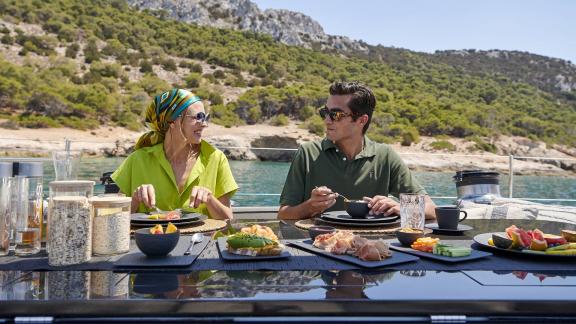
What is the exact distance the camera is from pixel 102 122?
24.2 meters

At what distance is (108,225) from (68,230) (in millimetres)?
101

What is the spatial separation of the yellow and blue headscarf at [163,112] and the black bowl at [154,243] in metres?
1.07

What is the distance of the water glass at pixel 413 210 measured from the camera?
1.39 meters

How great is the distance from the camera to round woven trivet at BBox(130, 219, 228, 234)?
1343 mm

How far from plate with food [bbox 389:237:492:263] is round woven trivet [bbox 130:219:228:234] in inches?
20.8

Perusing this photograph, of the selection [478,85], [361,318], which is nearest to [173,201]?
[361,318]

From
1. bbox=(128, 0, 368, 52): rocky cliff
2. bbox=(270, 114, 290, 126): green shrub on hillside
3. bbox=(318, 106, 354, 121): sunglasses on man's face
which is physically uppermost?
bbox=(128, 0, 368, 52): rocky cliff

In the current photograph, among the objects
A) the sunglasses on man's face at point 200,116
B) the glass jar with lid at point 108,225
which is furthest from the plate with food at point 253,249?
the sunglasses on man's face at point 200,116

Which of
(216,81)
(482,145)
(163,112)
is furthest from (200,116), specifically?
(216,81)

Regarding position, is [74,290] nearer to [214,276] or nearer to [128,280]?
[128,280]

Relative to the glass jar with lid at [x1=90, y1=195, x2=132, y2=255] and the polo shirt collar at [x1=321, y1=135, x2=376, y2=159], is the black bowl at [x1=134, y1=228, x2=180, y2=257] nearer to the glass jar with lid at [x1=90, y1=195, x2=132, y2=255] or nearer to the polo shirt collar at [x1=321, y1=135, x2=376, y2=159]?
the glass jar with lid at [x1=90, y1=195, x2=132, y2=255]

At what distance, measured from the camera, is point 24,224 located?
1.06 meters

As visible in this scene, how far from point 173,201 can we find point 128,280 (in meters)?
1.11

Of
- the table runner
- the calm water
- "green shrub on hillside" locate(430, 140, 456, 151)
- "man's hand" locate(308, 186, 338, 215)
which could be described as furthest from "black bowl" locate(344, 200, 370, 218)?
"green shrub on hillside" locate(430, 140, 456, 151)
